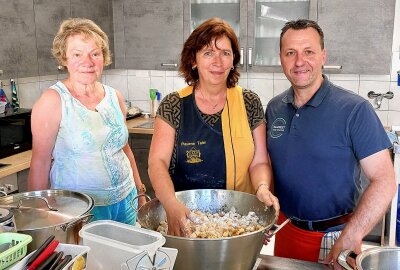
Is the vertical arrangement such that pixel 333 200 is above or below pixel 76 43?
below

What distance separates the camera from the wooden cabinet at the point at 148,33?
329 centimetres

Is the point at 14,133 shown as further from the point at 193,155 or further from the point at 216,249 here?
the point at 216,249

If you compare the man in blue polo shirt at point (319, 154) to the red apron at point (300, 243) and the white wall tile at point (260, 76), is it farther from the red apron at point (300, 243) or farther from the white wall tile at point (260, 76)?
the white wall tile at point (260, 76)

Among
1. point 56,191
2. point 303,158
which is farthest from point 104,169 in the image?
point 303,158

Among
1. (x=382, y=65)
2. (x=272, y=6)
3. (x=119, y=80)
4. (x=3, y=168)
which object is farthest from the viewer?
(x=119, y=80)

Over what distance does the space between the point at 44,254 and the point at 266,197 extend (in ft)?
2.16

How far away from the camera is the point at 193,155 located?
1.54 metres

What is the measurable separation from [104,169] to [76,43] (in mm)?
501

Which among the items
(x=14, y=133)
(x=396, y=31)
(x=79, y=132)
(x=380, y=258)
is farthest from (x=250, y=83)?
(x=380, y=258)

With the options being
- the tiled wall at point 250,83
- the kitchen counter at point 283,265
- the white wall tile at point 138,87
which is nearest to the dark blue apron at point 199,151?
the kitchen counter at point 283,265

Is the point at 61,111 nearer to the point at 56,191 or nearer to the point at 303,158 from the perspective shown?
the point at 56,191

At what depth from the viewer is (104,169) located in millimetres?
1645

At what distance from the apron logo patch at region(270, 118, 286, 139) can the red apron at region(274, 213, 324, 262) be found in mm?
328

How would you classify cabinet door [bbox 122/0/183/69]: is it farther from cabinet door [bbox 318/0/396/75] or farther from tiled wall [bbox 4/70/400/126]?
cabinet door [bbox 318/0/396/75]
